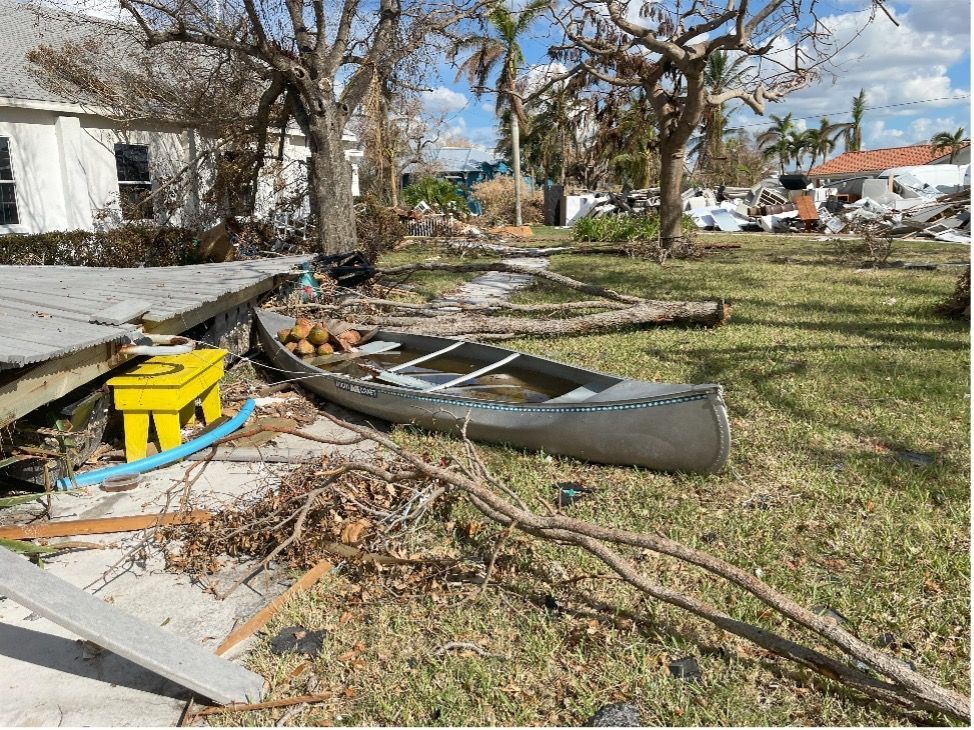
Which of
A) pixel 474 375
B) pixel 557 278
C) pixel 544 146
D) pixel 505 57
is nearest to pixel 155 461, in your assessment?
pixel 474 375

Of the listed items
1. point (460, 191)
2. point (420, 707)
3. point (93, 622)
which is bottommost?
point (420, 707)

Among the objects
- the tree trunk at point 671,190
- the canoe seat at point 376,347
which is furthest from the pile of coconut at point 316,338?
the tree trunk at point 671,190

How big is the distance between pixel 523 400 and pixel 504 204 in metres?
28.7

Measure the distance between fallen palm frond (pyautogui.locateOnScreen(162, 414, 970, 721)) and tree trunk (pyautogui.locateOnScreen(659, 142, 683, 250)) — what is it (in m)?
14.5

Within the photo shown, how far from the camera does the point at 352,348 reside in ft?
27.6

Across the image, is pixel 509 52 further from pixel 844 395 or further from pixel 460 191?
pixel 844 395

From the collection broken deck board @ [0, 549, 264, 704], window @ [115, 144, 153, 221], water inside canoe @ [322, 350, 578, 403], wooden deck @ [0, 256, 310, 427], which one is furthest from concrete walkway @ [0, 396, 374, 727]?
window @ [115, 144, 153, 221]

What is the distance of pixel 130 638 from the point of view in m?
3.18

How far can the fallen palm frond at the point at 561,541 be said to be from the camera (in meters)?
2.91

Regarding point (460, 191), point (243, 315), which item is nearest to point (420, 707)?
point (243, 315)

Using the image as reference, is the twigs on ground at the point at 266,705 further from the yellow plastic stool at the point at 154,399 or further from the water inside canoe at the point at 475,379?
the yellow plastic stool at the point at 154,399

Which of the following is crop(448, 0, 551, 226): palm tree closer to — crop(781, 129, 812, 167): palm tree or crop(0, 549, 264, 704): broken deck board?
crop(0, 549, 264, 704): broken deck board

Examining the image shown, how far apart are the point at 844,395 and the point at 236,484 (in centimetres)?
526

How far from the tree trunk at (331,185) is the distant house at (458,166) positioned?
89.6 ft
